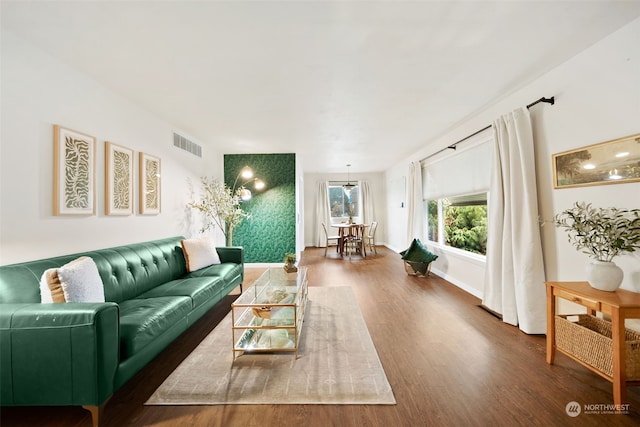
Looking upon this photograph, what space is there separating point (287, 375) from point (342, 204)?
728 centimetres

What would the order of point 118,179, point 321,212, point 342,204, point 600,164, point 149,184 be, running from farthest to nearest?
point 342,204 < point 321,212 < point 149,184 < point 118,179 < point 600,164

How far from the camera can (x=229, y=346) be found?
7.45ft

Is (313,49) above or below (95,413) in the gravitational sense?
above

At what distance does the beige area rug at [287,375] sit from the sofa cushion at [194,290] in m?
0.38

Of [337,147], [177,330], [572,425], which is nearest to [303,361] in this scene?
[177,330]

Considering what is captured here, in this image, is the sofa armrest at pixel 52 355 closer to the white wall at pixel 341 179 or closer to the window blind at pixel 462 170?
the window blind at pixel 462 170

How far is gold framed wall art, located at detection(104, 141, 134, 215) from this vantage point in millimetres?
2572

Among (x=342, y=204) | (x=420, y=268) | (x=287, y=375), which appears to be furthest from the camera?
(x=342, y=204)

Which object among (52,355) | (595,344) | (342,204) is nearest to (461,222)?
(595,344)

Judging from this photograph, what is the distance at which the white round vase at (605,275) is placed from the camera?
1.72 meters

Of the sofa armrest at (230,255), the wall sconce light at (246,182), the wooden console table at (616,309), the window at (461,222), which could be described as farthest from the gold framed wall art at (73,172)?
the window at (461,222)

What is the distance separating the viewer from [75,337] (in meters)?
1.34

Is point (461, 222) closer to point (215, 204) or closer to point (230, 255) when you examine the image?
point (230, 255)

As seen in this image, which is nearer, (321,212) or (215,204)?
(215,204)
